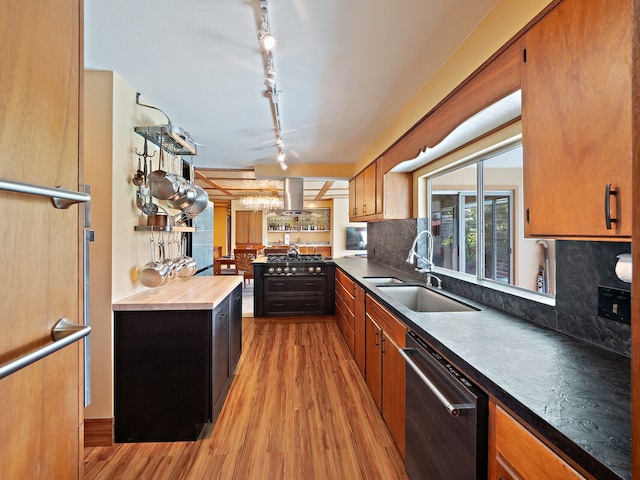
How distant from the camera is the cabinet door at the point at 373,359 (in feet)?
6.98

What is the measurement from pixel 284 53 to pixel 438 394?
1.96 m

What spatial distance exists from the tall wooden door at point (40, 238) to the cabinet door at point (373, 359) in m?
1.72

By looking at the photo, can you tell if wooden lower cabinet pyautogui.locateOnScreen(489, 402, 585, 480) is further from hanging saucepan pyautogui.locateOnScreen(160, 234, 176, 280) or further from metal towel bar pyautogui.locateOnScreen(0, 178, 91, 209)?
hanging saucepan pyautogui.locateOnScreen(160, 234, 176, 280)

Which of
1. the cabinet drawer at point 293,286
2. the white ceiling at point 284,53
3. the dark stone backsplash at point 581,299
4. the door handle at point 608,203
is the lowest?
the cabinet drawer at point 293,286

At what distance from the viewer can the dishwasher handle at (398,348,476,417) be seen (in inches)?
39.9

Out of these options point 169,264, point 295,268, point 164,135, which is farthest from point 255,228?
point 164,135

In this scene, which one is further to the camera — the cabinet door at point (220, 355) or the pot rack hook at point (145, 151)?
the pot rack hook at point (145, 151)

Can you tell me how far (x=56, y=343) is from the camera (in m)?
0.64

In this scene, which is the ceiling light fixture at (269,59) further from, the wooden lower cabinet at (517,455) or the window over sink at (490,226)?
the wooden lower cabinet at (517,455)

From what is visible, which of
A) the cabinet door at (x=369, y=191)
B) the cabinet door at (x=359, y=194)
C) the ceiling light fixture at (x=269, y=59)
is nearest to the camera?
the ceiling light fixture at (x=269, y=59)

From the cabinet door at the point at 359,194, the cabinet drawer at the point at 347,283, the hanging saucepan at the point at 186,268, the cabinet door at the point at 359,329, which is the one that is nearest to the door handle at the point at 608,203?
the cabinet door at the point at 359,329

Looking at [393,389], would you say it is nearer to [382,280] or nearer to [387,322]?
[387,322]

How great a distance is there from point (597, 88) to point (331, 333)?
365 cm

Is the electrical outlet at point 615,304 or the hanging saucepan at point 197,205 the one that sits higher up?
the hanging saucepan at point 197,205
